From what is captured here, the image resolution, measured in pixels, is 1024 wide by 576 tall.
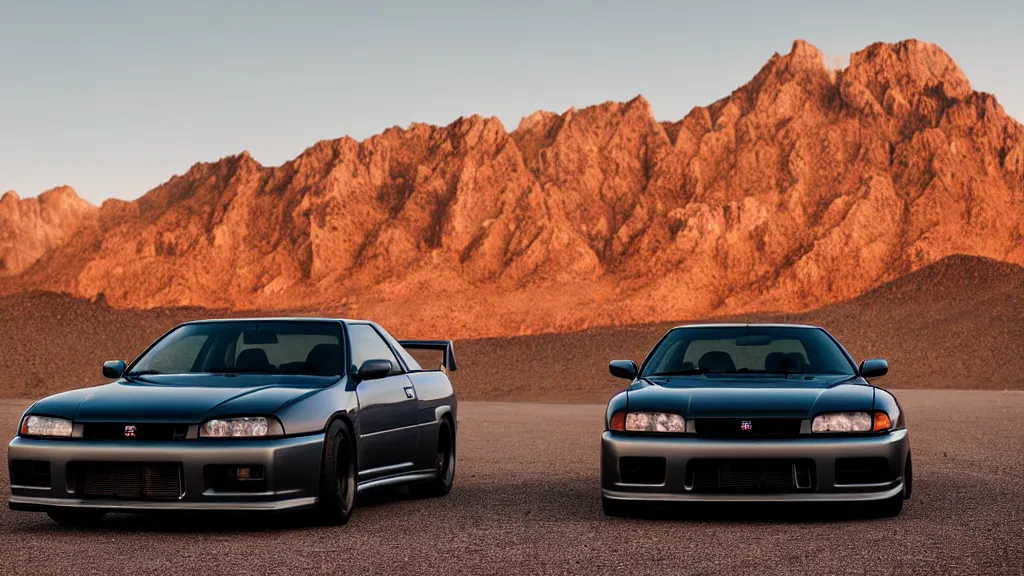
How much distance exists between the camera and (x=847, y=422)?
9.12 m

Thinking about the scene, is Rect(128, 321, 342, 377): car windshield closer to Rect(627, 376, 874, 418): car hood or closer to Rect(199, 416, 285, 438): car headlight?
Rect(199, 416, 285, 438): car headlight

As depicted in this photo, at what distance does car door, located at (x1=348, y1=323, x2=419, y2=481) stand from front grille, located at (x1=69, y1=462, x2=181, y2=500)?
1.56 m

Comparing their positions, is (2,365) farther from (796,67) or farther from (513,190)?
(796,67)

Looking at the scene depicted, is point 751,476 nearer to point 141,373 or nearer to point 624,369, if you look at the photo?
point 624,369

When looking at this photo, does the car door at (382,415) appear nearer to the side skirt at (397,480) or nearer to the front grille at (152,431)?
the side skirt at (397,480)

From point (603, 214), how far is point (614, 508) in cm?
8742

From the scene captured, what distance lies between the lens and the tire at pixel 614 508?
31.0ft

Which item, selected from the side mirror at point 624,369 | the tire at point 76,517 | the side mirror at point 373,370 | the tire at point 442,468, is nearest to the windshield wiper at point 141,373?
the tire at point 76,517

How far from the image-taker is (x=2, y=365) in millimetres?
51188

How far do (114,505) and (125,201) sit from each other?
10768cm

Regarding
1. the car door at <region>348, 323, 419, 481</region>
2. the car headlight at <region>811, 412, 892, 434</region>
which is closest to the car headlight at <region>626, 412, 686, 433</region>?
the car headlight at <region>811, 412, 892, 434</region>

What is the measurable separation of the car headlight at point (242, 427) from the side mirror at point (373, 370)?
109cm

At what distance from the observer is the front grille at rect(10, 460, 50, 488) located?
8.55 meters

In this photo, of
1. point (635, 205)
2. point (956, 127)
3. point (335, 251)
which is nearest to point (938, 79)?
point (956, 127)
